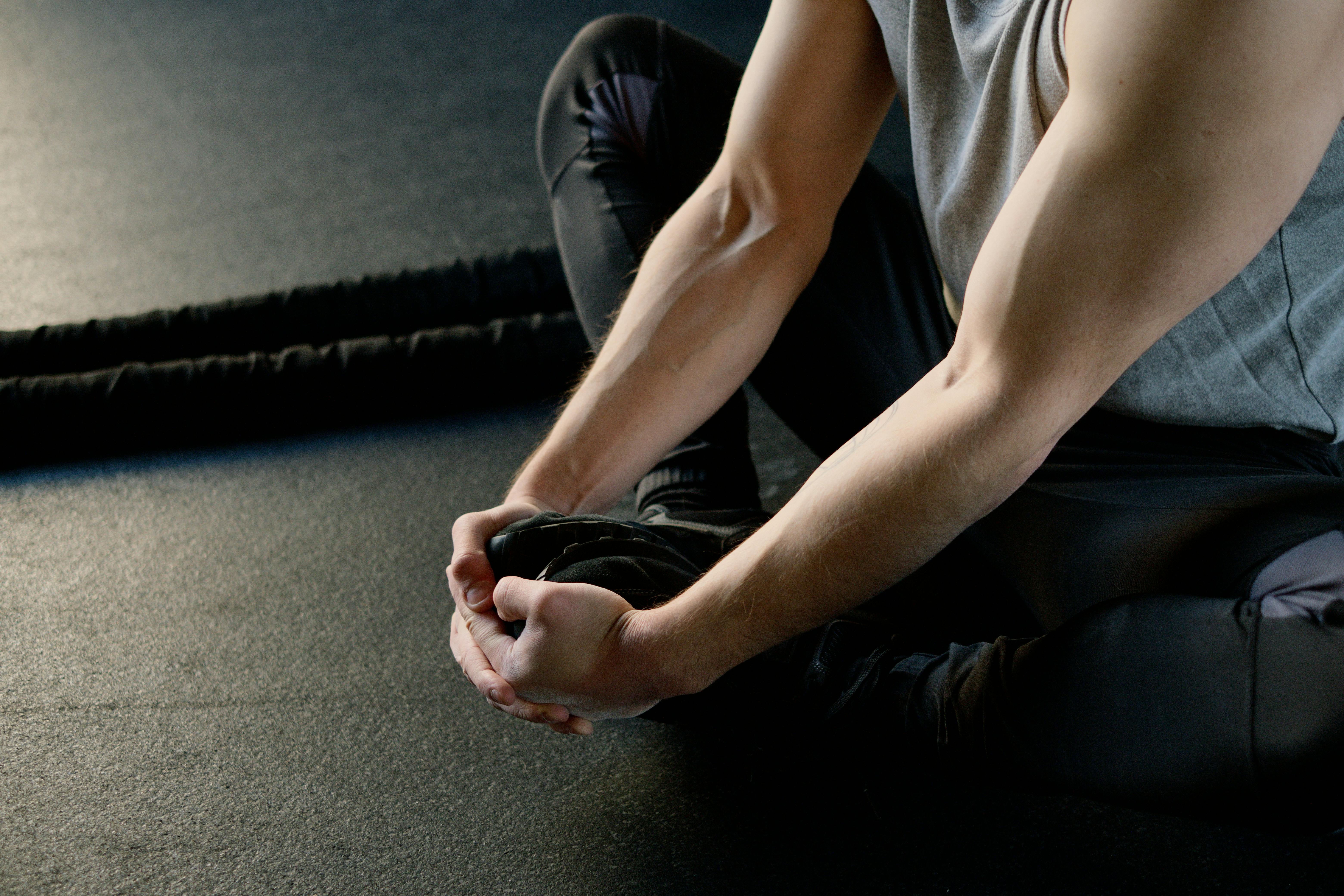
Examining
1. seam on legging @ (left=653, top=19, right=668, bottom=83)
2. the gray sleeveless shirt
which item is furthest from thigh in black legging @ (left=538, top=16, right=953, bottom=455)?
the gray sleeveless shirt

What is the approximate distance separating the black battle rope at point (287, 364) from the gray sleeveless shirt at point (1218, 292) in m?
0.73

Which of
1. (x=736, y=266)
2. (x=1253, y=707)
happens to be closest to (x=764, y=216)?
(x=736, y=266)

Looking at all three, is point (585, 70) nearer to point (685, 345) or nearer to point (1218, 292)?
point (685, 345)

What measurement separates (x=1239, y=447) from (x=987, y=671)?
0.93 ft

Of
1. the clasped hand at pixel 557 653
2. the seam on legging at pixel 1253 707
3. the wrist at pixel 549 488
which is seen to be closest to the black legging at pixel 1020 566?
the seam on legging at pixel 1253 707

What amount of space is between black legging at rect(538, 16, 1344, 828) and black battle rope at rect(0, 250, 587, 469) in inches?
11.9

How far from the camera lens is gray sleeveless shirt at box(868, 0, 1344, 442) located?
0.76 meters

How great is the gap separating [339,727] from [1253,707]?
0.80m

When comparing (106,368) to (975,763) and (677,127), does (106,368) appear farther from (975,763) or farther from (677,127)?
(975,763)

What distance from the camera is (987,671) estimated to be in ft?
2.63

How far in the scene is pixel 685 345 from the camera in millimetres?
1025

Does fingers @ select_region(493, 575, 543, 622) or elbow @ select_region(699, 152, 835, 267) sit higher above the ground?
elbow @ select_region(699, 152, 835, 267)

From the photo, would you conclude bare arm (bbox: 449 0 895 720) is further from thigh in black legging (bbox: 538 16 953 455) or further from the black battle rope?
the black battle rope

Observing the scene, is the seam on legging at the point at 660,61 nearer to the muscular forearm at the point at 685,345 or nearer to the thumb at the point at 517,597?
the muscular forearm at the point at 685,345
